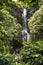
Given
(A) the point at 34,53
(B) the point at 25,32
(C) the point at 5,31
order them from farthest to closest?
(B) the point at 25,32 < (A) the point at 34,53 < (C) the point at 5,31

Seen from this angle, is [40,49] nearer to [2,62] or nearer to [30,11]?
[2,62]

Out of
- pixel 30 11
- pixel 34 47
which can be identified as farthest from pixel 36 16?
pixel 30 11

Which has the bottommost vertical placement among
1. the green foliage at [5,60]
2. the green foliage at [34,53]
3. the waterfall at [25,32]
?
the waterfall at [25,32]

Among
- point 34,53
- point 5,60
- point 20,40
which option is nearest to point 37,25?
point 34,53

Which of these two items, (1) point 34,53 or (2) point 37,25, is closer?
(1) point 34,53

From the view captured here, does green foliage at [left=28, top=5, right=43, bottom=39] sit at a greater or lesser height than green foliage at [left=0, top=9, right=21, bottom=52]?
lesser

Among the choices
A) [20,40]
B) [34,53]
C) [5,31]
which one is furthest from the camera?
[20,40]

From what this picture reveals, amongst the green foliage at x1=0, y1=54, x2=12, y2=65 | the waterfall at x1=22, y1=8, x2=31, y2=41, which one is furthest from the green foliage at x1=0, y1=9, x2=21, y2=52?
the waterfall at x1=22, y1=8, x2=31, y2=41

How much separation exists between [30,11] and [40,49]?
1163 centimetres

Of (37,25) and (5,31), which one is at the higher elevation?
(5,31)

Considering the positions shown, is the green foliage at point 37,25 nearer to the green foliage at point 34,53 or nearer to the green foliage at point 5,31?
the green foliage at point 5,31

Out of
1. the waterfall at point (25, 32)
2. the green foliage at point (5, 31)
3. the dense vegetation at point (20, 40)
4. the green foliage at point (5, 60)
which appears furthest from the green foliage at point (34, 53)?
the waterfall at point (25, 32)

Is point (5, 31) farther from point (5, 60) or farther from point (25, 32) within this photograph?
point (25, 32)

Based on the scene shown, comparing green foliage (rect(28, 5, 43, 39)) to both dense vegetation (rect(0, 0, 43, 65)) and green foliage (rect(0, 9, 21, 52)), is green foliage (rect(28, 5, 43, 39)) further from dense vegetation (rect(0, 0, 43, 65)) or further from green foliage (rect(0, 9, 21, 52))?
green foliage (rect(0, 9, 21, 52))
